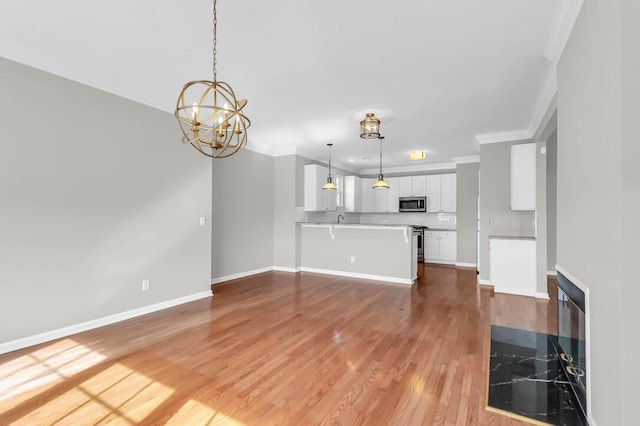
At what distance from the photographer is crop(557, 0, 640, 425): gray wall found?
4.35ft

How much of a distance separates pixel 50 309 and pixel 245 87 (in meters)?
3.15

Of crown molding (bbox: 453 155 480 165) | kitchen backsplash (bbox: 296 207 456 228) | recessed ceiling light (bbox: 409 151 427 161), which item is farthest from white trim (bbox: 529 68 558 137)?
kitchen backsplash (bbox: 296 207 456 228)

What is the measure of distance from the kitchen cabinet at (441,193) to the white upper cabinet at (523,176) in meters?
3.13

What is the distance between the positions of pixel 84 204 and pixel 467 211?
24.6 feet

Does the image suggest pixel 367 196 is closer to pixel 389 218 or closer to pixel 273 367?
pixel 389 218

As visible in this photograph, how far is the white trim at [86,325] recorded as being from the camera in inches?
110

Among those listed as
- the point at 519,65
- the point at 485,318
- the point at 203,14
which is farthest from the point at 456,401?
the point at 203,14

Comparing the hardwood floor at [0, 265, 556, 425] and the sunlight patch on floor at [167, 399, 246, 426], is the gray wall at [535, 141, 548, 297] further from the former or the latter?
the sunlight patch on floor at [167, 399, 246, 426]

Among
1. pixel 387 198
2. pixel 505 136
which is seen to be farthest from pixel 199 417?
pixel 387 198

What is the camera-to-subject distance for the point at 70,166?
10.4ft

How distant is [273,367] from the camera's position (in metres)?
2.49

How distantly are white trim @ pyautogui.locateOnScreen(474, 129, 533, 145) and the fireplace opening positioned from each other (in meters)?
3.47

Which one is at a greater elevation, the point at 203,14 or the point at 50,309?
the point at 203,14

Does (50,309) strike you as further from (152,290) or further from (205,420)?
(205,420)
